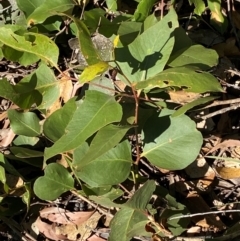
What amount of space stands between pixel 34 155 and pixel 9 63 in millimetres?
530

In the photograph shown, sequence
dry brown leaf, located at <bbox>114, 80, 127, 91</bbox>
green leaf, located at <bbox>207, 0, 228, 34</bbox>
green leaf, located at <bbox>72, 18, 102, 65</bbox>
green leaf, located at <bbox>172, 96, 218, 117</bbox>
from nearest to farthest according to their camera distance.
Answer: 1. green leaf, located at <bbox>72, 18, 102, 65</bbox>
2. green leaf, located at <bbox>172, 96, 218, 117</bbox>
3. dry brown leaf, located at <bbox>114, 80, 127, 91</bbox>
4. green leaf, located at <bbox>207, 0, 228, 34</bbox>

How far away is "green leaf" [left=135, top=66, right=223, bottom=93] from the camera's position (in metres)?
1.47

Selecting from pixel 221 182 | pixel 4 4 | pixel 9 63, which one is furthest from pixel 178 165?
pixel 4 4

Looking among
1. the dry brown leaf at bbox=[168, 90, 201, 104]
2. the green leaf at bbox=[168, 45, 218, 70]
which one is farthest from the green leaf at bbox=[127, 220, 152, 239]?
the green leaf at bbox=[168, 45, 218, 70]

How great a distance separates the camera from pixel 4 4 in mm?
2191

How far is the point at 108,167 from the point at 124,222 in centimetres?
20

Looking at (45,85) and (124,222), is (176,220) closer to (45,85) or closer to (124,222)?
(124,222)

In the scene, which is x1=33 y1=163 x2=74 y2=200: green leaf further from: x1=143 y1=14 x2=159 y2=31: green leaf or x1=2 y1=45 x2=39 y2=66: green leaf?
x1=143 y1=14 x2=159 y2=31: green leaf

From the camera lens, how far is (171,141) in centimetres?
169

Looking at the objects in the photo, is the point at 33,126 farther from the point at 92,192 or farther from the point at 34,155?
the point at 92,192

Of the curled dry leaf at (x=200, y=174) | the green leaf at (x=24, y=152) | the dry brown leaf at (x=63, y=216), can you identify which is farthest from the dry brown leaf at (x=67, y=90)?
the curled dry leaf at (x=200, y=174)

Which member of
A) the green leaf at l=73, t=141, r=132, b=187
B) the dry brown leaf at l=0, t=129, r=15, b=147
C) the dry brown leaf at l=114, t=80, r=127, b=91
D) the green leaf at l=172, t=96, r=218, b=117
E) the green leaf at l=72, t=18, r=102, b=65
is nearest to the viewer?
the green leaf at l=72, t=18, r=102, b=65

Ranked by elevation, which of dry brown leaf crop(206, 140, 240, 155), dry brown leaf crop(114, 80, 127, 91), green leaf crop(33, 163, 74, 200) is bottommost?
dry brown leaf crop(206, 140, 240, 155)

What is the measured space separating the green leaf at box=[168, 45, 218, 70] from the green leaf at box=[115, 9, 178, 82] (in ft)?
0.31
